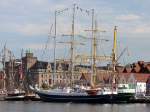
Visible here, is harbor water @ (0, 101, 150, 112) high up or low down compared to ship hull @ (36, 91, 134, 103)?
down

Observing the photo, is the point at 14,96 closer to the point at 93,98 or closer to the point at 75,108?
the point at 93,98

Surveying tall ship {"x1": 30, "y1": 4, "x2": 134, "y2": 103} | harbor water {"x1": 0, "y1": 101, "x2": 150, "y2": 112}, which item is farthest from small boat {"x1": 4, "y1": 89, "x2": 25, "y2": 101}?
harbor water {"x1": 0, "y1": 101, "x2": 150, "y2": 112}

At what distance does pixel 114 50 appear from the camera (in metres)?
160

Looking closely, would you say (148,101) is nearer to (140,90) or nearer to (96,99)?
(96,99)

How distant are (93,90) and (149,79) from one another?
47707 millimetres

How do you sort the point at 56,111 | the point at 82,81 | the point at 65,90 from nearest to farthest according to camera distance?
the point at 56,111
the point at 65,90
the point at 82,81

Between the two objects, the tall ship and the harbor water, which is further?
the tall ship

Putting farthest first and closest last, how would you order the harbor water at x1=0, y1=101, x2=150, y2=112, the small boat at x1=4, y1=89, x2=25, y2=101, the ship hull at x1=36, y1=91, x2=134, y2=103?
the small boat at x1=4, y1=89, x2=25, y2=101 < the ship hull at x1=36, y1=91, x2=134, y2=103 < the harbor water at x1=0, y1=101, x2=150, y2=112

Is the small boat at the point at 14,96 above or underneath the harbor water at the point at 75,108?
above

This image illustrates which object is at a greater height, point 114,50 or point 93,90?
point 114,50

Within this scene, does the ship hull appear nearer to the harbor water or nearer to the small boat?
the small boat

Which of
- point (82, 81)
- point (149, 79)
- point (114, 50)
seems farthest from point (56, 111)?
point (149, 79)

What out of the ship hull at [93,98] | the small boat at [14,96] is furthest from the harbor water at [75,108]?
the small boat at [14,96]

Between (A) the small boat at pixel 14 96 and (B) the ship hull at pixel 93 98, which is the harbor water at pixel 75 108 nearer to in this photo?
(B) the ship hull at pixel 93 98
